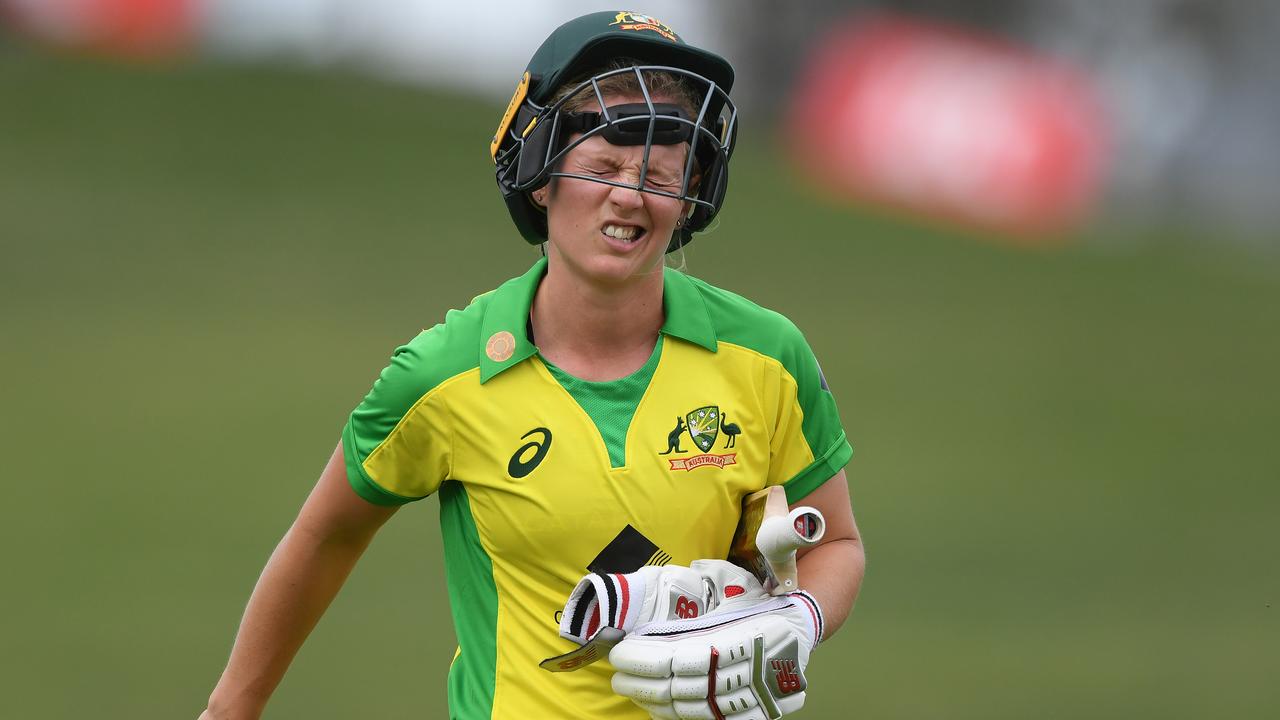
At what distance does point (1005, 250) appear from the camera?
16.5 metres

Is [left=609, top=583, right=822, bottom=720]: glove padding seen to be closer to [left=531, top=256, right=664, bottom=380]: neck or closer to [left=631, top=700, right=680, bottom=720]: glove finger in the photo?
[left=631, top=700, right=680, bottom=720]: glove finger

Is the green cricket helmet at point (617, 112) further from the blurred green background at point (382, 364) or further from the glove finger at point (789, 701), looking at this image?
the blurred green background at point (382, 364)

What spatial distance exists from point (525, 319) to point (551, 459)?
0.93ft

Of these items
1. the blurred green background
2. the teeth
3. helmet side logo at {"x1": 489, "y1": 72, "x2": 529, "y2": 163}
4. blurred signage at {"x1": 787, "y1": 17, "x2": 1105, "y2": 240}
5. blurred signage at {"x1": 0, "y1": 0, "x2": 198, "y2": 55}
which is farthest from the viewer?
blurred signage at {"x1": 0, "y1": 0, "x2": 198, "y2": 55}

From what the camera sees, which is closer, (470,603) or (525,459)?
(525,459)

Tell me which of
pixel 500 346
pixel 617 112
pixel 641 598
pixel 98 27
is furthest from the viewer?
pixel 98 27

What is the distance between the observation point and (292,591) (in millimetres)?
3176

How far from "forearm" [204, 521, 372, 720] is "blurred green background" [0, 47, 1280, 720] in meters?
4.16

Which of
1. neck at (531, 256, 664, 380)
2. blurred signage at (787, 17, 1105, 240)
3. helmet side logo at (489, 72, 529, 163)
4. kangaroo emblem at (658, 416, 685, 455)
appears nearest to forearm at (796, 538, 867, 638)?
kangaroo emblem at (658, 416, 685, 455)

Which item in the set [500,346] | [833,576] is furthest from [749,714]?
[500,346]

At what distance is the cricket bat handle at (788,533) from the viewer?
270 cm

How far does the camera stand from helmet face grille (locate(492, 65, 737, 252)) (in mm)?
2928

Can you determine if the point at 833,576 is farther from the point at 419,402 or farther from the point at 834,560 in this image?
the point at 419,402

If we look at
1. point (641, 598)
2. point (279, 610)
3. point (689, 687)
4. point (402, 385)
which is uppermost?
point (402, 385)
